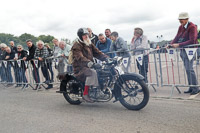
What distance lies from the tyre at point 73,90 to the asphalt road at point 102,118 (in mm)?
171

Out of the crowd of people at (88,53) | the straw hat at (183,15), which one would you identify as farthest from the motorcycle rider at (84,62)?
the straw hat at (183,15)

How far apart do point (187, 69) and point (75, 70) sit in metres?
3.04

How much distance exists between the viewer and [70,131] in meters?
4.04

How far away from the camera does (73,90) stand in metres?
5.83

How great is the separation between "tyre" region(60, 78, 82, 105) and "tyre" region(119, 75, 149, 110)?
1.19 metres

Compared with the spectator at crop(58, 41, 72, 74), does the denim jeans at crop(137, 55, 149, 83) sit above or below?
below

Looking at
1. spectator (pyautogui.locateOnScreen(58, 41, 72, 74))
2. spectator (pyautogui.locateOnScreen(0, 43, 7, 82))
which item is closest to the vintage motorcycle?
spectator (pyautogui.locateOnScreen(58, 41, 72, 74))

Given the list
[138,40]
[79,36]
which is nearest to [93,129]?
[79,36]

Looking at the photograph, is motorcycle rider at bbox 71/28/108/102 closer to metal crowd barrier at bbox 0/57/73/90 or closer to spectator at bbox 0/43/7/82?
metal crowd barrier at bbox 0/57/73/90

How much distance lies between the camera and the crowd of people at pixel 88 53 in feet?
17.9

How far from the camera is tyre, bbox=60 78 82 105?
576 cm

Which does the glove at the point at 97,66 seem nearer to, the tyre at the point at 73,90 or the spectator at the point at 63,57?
the tyre at the point at 73,90

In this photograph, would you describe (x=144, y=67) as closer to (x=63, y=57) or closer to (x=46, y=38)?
(x=63, y=57)

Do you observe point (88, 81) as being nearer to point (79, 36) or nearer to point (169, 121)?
point (79, 36)
